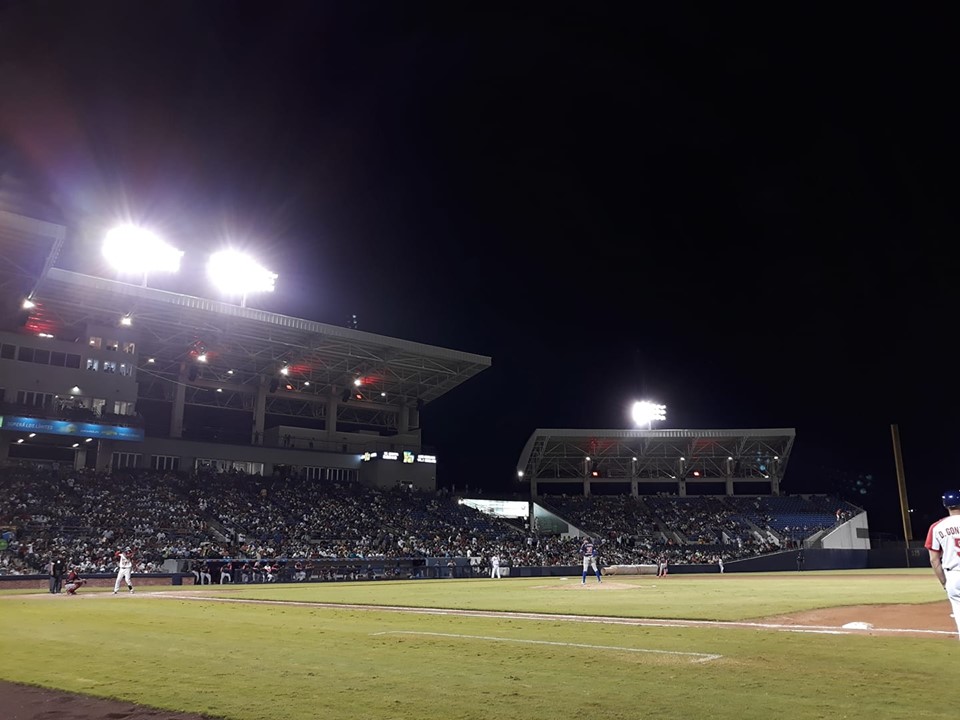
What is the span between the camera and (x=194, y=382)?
62.1 m

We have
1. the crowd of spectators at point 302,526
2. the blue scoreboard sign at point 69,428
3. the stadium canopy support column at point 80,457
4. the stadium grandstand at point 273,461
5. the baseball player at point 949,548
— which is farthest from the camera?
the stadium canopy support column at point 80,457

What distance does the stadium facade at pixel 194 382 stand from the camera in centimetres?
4800

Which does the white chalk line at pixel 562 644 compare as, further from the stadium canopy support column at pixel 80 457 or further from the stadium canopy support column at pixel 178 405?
the stadium canopy support column at pixel 178 405

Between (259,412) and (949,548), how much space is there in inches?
2431

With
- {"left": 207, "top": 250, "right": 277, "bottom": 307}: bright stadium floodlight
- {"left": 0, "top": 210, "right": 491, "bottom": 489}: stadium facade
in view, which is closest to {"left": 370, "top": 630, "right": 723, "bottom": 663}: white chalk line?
{"left": 0, "top": 210, "right": 491, "bottom": 489}: stadium facade

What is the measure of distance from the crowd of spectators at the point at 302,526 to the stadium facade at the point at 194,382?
12.4ft

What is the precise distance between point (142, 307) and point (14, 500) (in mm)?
14603

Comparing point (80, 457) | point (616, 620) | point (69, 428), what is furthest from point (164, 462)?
point (616, 620)

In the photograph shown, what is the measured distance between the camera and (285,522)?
53281 mm

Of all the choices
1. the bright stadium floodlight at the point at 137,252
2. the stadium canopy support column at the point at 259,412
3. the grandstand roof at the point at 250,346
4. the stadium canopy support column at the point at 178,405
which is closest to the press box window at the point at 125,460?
the stadium canopy support column at the point at 178,405

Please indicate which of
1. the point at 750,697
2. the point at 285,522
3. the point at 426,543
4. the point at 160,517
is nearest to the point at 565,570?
the point at 426,543

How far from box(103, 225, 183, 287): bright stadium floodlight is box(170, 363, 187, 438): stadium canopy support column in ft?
38.4

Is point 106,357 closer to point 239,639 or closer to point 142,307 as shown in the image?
point 142,307

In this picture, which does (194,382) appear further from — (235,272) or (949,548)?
(949,548)
